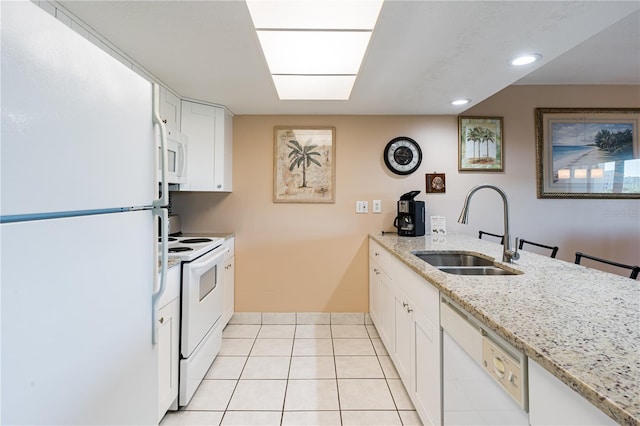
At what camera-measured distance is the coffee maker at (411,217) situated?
263 cm

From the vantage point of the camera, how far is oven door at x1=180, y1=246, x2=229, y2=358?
1.66m

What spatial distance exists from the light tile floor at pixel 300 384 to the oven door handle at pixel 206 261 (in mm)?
802

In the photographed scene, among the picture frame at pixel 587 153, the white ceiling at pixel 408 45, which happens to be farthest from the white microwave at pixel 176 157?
the picture frame at pixel 587 153

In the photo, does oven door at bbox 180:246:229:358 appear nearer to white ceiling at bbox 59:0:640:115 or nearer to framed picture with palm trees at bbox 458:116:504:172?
white ceiling at bbox 59:0:640:115

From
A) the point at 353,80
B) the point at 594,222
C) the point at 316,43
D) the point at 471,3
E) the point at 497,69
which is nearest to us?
the point at 471,3

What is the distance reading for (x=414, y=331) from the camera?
1554mm

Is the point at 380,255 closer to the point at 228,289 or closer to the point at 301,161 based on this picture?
the point at 301,161

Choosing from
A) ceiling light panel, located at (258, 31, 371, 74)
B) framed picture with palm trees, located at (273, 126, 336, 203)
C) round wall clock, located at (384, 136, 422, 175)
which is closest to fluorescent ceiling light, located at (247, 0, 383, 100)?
ceiling light panel, located at (258, 31, 371, 74)

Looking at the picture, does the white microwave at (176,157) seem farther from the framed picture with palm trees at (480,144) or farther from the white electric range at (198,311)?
the framed picture with palm trees at (480,144)

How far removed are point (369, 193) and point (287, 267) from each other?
114cm

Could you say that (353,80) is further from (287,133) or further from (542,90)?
(542,90)

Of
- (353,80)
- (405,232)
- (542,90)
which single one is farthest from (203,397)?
(542,90)

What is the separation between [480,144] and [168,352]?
3180 millimetres

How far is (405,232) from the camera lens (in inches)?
105
